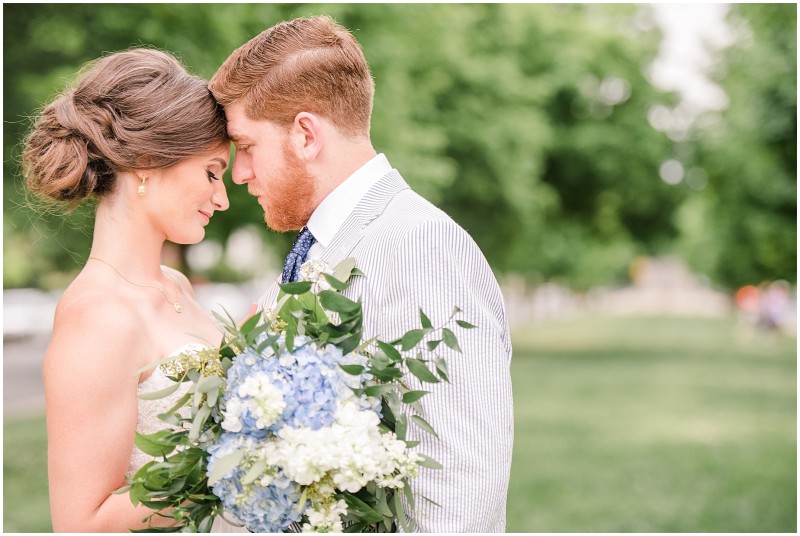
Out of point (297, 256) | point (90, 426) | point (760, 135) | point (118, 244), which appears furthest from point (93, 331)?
point (760, 135)

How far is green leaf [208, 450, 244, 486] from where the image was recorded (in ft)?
7.84

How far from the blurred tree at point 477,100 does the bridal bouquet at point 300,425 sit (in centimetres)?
152

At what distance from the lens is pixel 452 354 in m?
2.61

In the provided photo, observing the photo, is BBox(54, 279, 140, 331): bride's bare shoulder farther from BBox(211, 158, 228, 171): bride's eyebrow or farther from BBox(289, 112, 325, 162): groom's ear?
BBox(289, 112, 325, 162): groom's ear

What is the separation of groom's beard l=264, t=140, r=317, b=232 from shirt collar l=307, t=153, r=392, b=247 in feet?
0.22

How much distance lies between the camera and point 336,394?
2.42m

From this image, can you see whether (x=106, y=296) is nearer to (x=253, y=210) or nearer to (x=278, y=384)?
(x=278, y=384)

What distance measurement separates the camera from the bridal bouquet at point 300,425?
237 cm

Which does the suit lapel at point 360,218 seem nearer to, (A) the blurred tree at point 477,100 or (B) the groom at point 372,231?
(B) the groom at point 372,231

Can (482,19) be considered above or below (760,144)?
above

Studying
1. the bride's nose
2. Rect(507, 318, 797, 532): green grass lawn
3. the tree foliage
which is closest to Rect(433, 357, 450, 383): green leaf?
the bride's nose

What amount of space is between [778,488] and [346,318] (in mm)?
9909

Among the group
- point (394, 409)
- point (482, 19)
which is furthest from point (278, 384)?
point (482, 19)

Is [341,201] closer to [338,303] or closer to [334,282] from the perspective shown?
[334,282]
